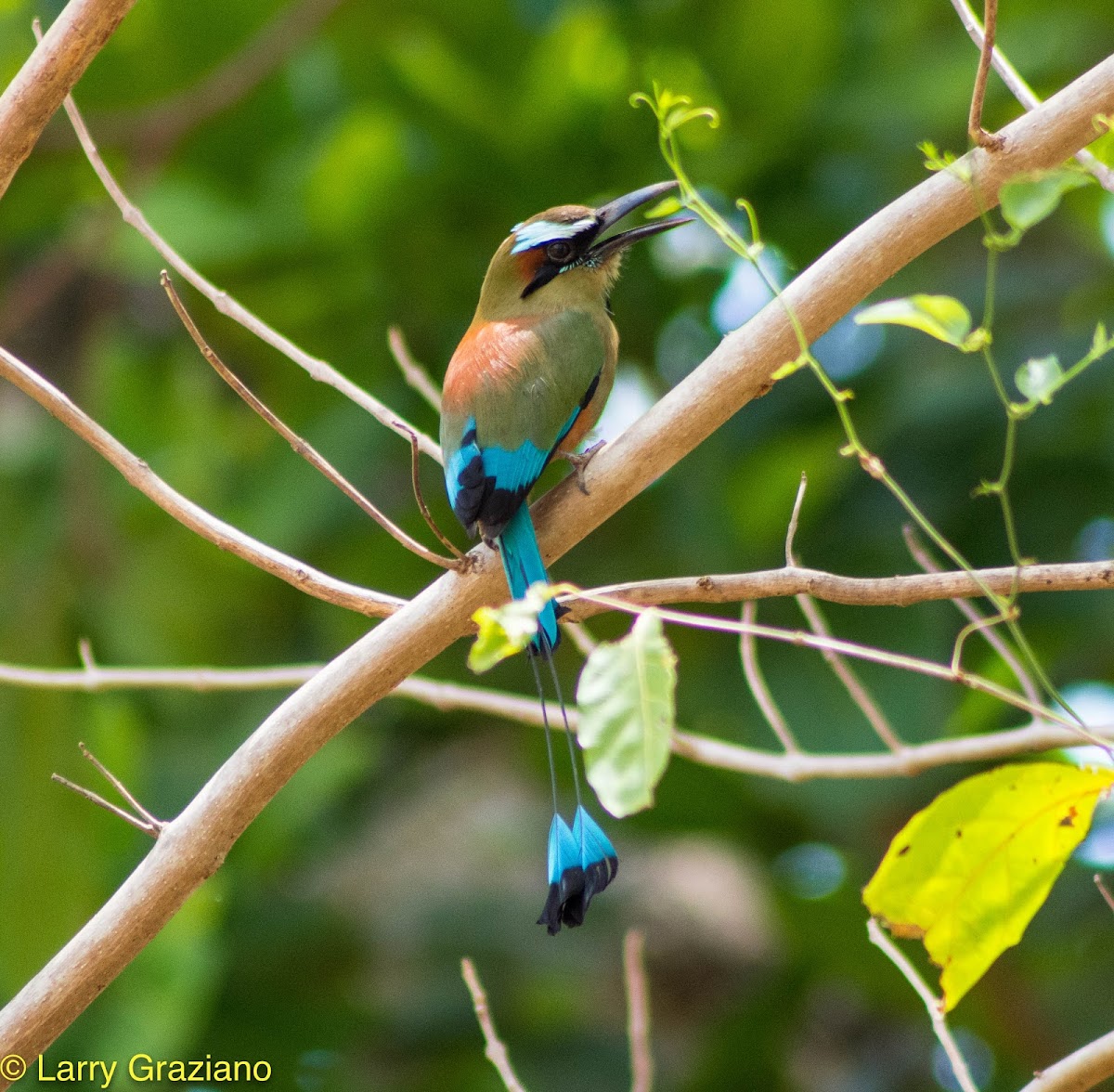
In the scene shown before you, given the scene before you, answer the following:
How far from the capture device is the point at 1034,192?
121cm

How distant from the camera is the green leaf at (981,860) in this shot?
5.03ft

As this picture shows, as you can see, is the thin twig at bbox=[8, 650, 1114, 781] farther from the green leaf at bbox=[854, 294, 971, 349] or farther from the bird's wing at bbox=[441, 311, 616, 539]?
the green leaf at bbox=[854, 294, 971, 349]

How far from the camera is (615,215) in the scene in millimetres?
2803

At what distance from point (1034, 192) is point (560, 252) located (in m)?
1.69

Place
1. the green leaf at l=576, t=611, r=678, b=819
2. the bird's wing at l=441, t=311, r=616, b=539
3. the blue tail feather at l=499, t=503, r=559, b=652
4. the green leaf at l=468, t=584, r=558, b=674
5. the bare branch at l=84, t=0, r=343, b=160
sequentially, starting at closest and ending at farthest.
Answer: the green leaf at l=576, t=611, r=678, b=819
the green leaf at l=468, t=584, r=558, b=674
the blue tail feather at l=499, t=503, r=559, b=652
the bird's wing at l=441, t=311, r=616, b=539
the bare branch at l=84, t=0, r=343, b=160

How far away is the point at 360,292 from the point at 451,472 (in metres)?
1.52

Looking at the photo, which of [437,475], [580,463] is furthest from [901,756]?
[437,475]

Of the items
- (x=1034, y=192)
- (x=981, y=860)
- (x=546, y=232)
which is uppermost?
(x=1034, y=192)

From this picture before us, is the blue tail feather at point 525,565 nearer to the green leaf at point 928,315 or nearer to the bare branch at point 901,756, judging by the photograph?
the bare branch at point 901,756

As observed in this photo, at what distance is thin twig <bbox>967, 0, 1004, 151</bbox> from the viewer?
4.99ft

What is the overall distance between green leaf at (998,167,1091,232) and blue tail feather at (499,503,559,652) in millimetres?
896

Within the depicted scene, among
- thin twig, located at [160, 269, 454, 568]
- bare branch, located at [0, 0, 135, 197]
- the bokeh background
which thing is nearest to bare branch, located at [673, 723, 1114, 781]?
thin twig, located at [160, 269, 454, 568]

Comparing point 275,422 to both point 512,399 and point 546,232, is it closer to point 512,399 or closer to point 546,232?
point 512,399

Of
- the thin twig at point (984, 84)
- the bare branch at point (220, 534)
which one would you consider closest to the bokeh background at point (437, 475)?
the bare branch at point (220, 534)
